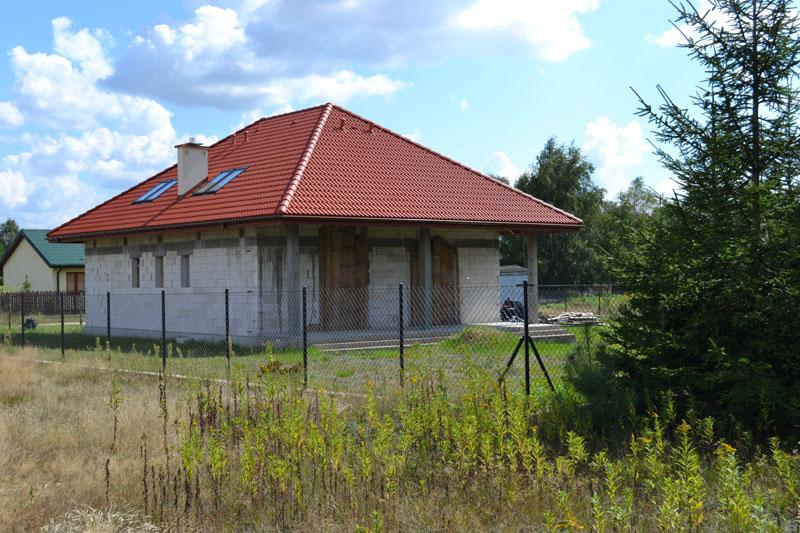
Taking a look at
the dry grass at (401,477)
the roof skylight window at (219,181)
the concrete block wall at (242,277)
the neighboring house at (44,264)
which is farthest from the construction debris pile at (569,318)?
the neighboring house at (44,264)

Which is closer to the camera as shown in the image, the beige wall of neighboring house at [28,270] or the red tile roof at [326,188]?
the red tile roof at [326,188]

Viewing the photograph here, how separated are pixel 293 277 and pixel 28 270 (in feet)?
123

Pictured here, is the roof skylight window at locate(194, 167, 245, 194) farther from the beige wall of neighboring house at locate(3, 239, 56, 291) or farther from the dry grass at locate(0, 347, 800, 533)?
the beige wall of neighboring house at locate(3, 239, 56, 291)

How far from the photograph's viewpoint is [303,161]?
21422mm

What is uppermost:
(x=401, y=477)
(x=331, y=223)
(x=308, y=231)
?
(x=331, y=223)

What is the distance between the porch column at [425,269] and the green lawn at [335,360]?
176 cm

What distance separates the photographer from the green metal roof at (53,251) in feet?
156

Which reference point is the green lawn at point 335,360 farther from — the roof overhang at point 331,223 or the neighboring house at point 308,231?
the roof overhang at point 331,223

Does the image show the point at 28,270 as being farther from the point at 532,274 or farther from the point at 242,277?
the point at 532,274

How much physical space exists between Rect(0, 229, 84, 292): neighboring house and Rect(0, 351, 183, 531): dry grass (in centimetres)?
3674

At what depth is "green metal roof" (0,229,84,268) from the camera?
4741cm

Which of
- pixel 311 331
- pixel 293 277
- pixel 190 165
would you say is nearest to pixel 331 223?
pixel 293 277

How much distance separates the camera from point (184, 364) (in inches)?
580

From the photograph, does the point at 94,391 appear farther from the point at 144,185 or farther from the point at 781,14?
the point at 144,185
